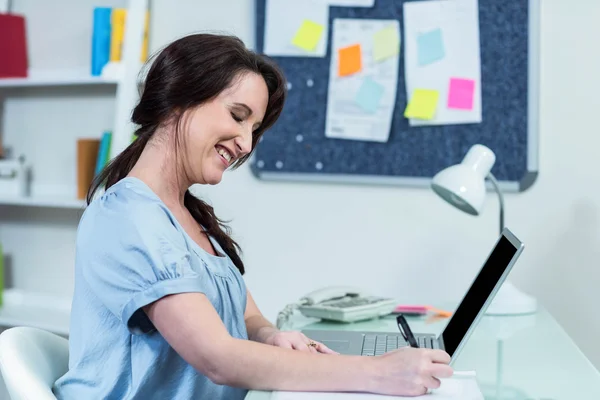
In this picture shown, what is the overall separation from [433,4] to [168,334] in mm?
1613

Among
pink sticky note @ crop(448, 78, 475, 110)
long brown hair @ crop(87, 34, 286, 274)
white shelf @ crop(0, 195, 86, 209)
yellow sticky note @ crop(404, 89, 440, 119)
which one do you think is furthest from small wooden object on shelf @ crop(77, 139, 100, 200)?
long brown hair @ crop(87, 34, 286, 274)

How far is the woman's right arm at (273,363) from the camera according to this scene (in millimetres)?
1018

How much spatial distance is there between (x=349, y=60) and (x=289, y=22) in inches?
9.7

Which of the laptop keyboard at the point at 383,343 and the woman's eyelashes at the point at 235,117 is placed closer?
the woman's eyelashes at the point at 235,117

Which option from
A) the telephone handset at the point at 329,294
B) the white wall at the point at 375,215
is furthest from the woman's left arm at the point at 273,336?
the white wall at the point at 375,215

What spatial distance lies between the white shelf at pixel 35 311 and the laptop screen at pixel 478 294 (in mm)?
1573

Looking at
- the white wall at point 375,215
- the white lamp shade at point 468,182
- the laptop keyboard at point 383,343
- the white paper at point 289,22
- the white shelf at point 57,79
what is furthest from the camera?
the white shelf at point 57,79

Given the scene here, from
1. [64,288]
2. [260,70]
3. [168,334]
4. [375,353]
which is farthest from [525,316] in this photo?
[64,288]

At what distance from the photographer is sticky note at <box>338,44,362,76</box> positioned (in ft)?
7.86

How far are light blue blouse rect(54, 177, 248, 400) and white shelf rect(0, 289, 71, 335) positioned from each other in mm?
1432

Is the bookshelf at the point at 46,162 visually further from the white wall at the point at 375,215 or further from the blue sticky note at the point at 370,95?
the blue sticky note at the point at 370,95

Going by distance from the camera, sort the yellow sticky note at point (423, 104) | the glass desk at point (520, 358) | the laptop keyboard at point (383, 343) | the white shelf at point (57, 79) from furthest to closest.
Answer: the white shelf at point (57, 79)
the yellow sticky note at point (423, 104)
the laptop keyboard at point (383, 343)
the glass desk at point (520, 358)

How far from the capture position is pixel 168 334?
1.05 meters

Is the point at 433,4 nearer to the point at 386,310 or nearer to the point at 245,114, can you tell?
the point at 386,310
